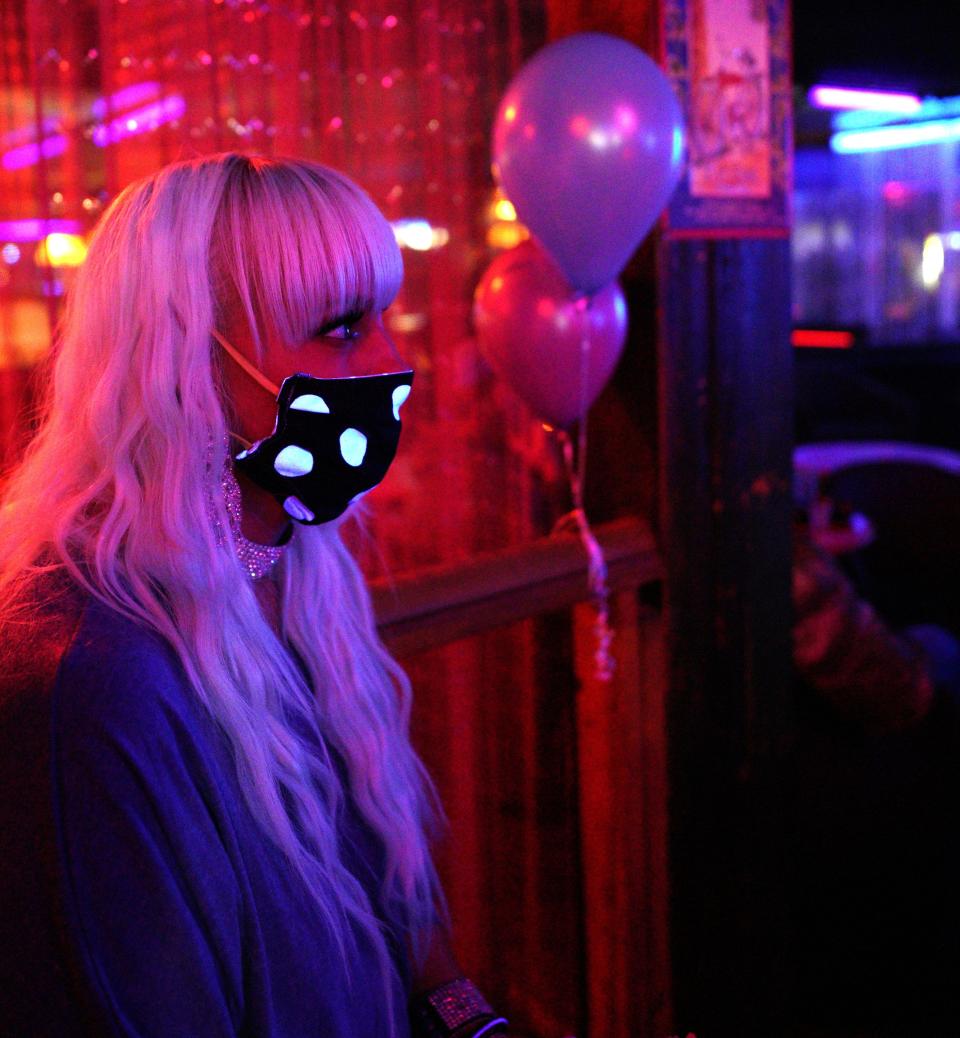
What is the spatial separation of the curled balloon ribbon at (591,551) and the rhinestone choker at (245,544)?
89cm

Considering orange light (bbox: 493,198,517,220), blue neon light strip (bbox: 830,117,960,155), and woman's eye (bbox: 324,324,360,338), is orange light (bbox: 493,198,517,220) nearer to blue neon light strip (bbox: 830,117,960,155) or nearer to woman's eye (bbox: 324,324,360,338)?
woman's eye (bbox: 324,324,360,338)

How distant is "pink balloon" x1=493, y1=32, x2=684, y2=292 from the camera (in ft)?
5.82

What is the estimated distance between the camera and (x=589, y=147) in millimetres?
1774

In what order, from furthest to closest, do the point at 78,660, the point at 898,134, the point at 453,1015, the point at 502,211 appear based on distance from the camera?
the point at 898,134
the point at 502,211
the point at 453,1015
the point at 78,660

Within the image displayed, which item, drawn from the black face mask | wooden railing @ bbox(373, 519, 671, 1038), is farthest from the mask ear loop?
wooden railing @ bbox(373, 519, 671, 1038)

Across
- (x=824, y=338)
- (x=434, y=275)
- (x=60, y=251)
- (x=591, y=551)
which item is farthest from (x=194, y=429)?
(x=824, y=338)

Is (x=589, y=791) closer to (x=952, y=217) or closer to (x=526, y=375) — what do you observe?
(x=526, y=375)

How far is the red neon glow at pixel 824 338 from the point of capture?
33.0 ft

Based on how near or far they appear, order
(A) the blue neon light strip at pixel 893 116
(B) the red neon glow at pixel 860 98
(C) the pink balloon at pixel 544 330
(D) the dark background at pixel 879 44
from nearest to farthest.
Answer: (C) the pink balloon at pixel 544 330, (D) the dark background at pixel 879 44, (B) the red neon glow at pixel 860 98, (A) the blue neon light strip at pixel 893 116

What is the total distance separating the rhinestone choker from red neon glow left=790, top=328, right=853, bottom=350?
31.3ft

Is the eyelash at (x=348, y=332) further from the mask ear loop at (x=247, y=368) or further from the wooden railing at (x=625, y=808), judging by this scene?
the wooden railing at (x=625, y=808)

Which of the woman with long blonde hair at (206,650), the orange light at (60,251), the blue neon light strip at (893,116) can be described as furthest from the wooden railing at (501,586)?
the blue neon light strip at (893,116)

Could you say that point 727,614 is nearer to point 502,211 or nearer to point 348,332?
point 502,211

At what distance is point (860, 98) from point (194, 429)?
4.94 metres
